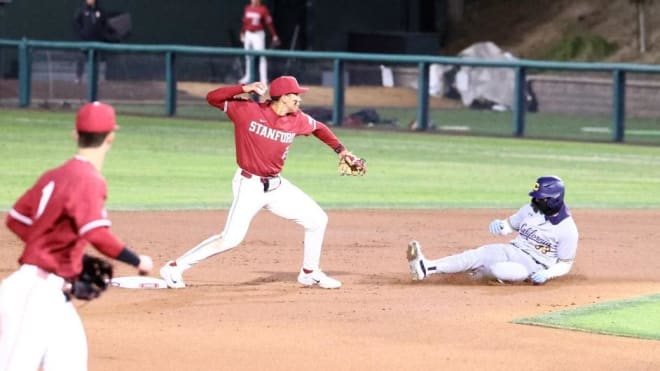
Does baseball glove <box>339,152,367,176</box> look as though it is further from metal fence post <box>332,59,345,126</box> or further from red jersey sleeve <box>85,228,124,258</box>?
metal fence post <box>332,59,345,126</box>

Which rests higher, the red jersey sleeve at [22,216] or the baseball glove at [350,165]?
the red jersey sleeve at [22,216]

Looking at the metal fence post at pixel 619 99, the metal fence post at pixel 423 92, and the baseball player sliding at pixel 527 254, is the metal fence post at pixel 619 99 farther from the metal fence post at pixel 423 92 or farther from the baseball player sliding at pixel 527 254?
the baseball player sliding at pixel 527 254

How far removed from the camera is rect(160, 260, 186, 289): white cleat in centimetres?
1052

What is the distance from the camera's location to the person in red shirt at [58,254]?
19.6 feet

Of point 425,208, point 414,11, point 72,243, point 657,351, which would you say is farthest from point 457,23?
point 72,243

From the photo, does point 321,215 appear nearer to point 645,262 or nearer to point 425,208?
point 645,262

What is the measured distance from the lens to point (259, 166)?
34.1 feet

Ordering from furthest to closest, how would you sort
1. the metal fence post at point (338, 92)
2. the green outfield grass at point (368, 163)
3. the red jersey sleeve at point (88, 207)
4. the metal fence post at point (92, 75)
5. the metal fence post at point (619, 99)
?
the metal fence post at point (92, 75), the metal fence post at point (338, 92), the metal fence post at point (619, 99), the green outfield grass at point (368, 163), the red jersey sleeve at point (88, 207)

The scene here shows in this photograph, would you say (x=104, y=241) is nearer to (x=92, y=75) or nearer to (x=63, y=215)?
(x=63, y=215)

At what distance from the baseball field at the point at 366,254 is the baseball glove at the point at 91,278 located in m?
1.65

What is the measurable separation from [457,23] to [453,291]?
92.4 feet

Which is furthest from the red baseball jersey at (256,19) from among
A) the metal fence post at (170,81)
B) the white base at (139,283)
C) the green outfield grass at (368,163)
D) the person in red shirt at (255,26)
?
the white base at (139,283)

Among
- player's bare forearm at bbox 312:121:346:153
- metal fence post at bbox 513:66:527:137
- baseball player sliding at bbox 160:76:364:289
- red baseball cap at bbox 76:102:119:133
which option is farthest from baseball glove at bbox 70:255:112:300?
metal fence post at bbox 513:66:527:137

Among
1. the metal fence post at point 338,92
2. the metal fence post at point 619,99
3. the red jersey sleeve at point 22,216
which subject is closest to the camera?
the red jersey sleeve at point 22,216
